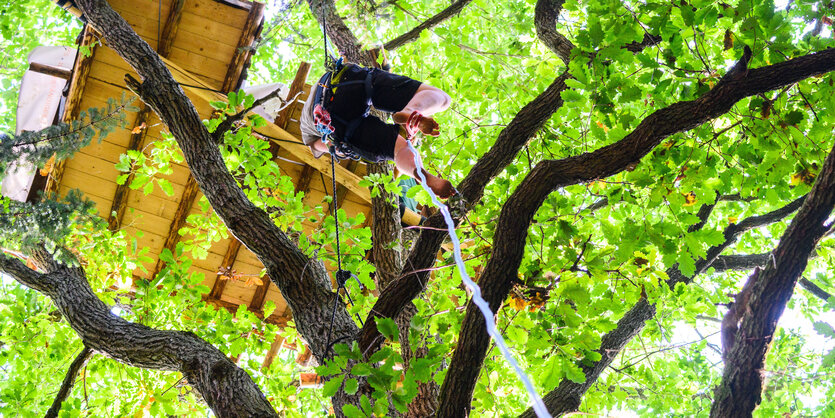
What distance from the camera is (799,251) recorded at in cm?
270

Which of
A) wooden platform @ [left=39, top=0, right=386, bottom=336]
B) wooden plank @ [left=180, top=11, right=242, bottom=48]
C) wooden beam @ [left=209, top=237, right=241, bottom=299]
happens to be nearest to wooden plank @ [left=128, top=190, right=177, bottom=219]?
wooden platform @ [left=39, top=0, right=386, bottom=336]

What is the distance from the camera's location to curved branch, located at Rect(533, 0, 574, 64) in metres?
4.09

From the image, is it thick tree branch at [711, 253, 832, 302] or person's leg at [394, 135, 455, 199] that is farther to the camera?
thick tree branch at [711, 253, 832, 302]

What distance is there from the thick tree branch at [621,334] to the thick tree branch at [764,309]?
2.04ft

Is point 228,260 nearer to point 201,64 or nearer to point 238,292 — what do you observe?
point 238,292

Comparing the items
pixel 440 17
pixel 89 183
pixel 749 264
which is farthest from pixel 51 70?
pixel 749 264

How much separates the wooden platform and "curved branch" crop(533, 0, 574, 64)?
2.15 metres

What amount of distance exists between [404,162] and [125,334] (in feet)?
6.64

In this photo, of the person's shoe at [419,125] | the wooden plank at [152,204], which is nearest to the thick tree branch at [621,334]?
the person's shoe at [419,125]

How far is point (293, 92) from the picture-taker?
208 inches

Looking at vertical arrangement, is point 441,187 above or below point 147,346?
above

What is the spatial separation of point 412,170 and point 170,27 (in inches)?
130

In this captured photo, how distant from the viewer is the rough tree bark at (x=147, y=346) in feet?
9.52

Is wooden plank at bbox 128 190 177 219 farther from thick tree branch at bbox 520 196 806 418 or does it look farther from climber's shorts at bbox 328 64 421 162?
thick tree branch at bbox 520 196 806 418
